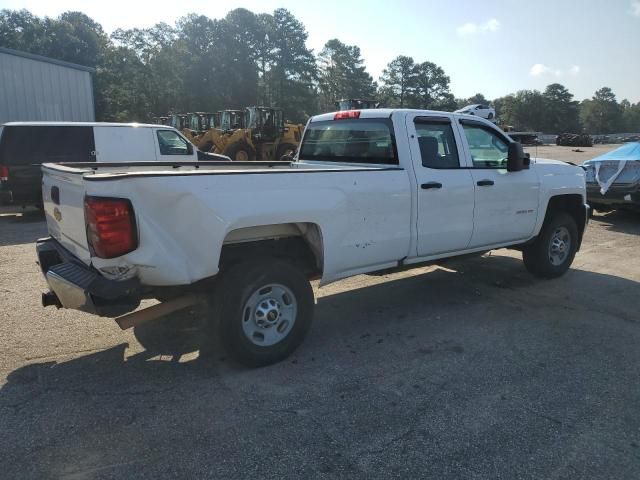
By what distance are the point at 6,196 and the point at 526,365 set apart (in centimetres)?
1060

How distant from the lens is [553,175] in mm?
6047

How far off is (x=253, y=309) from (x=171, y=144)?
30.7 ft

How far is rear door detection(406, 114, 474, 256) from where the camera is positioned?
4.70 meters

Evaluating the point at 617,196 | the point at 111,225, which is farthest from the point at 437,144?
the point at 617,196

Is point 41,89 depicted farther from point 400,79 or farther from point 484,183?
point 400,79

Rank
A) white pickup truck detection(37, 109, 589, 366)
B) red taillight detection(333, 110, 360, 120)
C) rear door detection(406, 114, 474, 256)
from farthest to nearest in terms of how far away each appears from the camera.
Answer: red taillight detection(333, 110, 360, 120), rear door detection(406, 114, 474, 256), white pickup truck detection(37, 109, 589, 366)

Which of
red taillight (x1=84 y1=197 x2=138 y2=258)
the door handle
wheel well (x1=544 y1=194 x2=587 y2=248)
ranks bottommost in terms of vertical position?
wheel well (x1=544 y1=194 x2=587 y2=248)

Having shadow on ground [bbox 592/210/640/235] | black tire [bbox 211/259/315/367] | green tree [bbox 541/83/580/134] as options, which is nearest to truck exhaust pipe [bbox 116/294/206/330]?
black tire [bbox 211/259/315/367]

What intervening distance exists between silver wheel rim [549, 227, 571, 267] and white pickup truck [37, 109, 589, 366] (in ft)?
0.94

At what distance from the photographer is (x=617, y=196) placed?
9.63 m

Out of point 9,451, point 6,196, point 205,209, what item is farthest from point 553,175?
point 6,196

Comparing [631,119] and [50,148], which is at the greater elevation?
[631,119]

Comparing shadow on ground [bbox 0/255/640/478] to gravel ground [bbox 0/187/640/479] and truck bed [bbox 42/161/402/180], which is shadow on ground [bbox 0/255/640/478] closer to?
gravel ground [bbox 0/187/640/479]

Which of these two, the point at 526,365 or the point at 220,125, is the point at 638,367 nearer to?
the point at 526,365
